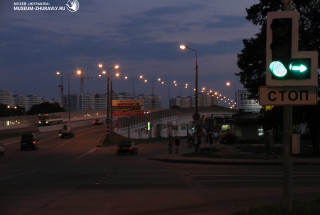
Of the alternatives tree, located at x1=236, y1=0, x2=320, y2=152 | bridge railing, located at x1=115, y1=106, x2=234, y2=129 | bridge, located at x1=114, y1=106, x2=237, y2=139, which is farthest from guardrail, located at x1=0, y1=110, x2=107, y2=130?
tree, located at x1=236, y1=0, x2=320, y2=152

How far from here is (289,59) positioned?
305 inches

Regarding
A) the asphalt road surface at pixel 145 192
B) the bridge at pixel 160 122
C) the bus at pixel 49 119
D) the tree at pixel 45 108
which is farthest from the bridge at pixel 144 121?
the tree at pixel 45 108

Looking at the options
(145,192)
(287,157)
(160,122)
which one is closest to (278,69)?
(287,157)

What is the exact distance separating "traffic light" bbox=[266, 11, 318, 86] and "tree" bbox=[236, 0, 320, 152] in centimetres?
2385

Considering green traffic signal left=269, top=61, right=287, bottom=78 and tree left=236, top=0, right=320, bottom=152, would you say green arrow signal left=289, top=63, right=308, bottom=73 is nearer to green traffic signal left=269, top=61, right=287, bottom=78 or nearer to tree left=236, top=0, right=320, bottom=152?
green traffic signal left=269, top=61, right=287, bottom=78

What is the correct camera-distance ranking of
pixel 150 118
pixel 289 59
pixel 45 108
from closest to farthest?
pixel 289 59 → pixel 150 118 → pixel 45 108

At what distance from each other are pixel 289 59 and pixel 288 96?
73 centimetres

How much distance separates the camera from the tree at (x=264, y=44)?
31.5m

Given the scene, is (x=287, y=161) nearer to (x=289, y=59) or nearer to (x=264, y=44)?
(x=289, y=59)

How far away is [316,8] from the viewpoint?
32.0 meters

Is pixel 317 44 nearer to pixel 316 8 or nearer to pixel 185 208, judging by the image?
pixel 316 8

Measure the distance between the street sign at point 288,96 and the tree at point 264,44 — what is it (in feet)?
78.7

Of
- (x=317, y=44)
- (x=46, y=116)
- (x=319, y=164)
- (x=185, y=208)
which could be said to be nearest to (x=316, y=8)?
(x=317, y=44)

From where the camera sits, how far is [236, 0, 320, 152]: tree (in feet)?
103
